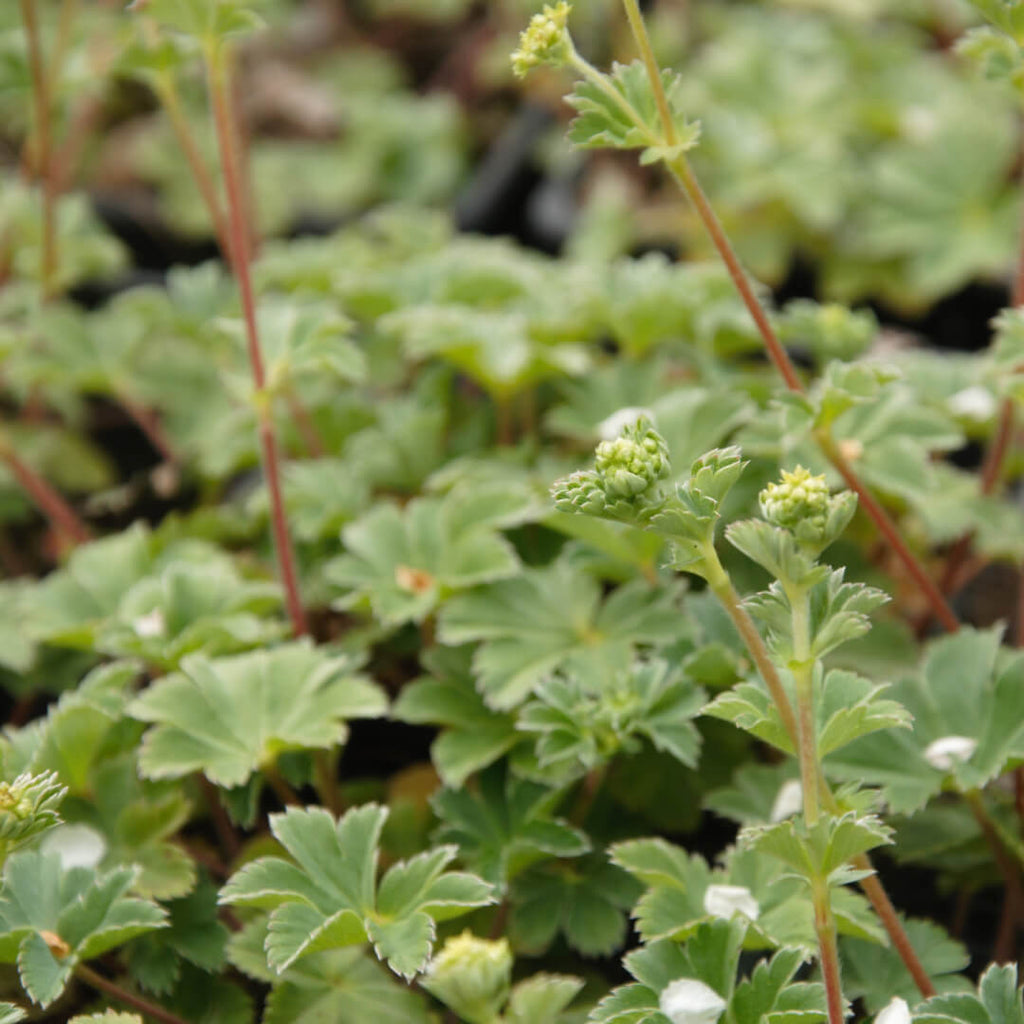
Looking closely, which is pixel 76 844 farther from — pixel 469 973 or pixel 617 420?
pixel 617 420

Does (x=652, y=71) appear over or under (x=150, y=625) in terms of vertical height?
over

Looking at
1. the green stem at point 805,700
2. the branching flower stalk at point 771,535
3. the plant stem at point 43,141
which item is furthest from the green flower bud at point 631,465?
the plant stem at point 43,141

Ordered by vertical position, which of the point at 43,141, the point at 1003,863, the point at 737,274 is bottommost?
the point at 1003,863

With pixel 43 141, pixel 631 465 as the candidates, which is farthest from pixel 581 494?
pixel 43 141

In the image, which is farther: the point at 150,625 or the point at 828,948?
the point at 150,625

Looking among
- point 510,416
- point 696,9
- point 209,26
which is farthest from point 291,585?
point 696,9

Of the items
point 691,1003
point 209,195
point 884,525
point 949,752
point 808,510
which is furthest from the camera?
point 209,195
